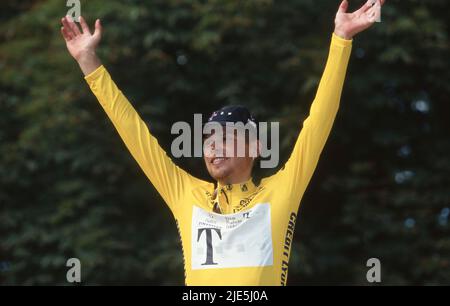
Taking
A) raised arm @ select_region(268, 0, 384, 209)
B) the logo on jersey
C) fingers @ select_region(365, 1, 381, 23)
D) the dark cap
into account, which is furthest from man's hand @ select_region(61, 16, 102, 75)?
fingers @ select_region(365, 1, 381, 23)

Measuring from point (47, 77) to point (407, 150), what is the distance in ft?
10.8

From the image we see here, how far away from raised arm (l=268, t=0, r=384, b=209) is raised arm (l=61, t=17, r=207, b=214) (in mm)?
429

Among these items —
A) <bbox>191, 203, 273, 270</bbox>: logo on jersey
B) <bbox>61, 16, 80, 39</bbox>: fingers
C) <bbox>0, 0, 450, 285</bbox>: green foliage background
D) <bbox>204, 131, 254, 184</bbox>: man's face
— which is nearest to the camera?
<bbox>191, 203, 273, 270</bbox>: logo on jersey

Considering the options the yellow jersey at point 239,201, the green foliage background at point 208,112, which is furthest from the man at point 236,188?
the green foliage background at point 208,112

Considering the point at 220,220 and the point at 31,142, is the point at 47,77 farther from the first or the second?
the point at 220,220

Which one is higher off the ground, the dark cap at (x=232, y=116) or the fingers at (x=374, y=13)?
the fingers at (x=374, y=13)

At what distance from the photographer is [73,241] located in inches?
297

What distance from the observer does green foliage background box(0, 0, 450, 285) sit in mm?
7645

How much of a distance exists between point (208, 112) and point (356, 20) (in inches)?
177

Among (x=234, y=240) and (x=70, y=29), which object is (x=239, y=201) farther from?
(x=70, y=29)

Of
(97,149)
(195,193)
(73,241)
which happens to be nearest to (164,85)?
(97,149)

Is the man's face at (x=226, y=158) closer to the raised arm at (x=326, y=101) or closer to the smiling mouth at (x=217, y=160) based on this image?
the smiling mouth at (x=217, y=160)

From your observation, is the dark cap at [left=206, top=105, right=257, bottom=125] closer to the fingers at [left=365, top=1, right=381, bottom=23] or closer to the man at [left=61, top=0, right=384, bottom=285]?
the man at [left=61, top=0, right=384, bottom=285]

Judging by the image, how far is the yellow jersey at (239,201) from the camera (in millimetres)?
3527
